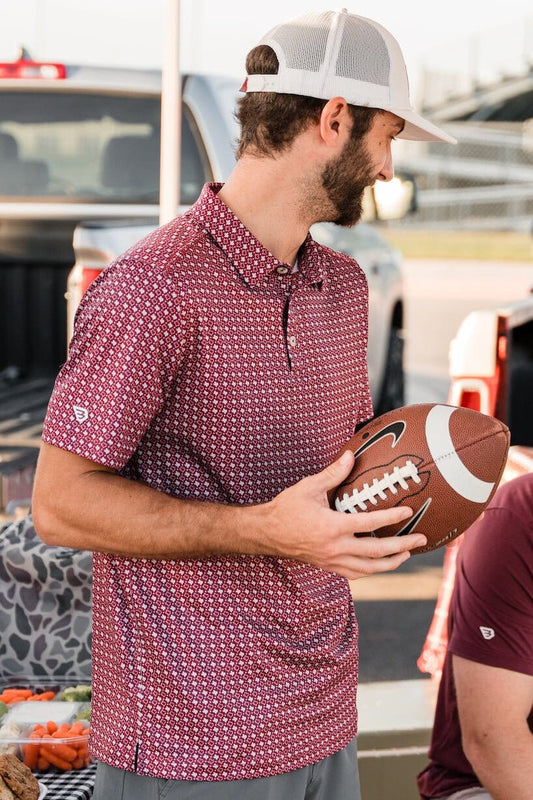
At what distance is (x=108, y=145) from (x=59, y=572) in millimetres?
3343

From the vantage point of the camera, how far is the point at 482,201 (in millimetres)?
35156

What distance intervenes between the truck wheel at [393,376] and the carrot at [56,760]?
5492mm

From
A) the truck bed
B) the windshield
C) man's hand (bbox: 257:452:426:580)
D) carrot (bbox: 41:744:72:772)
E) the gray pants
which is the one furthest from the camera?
the windshield

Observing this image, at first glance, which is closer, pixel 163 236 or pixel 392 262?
pixel 163 236

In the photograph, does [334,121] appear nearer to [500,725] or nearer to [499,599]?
[499,599]

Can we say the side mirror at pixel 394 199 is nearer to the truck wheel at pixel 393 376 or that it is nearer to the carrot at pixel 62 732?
the truck wheel at pixel 393 376

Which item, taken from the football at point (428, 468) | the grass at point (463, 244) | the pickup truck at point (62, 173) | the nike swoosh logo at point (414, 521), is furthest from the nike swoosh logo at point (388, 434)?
the grass at point (463, 244)

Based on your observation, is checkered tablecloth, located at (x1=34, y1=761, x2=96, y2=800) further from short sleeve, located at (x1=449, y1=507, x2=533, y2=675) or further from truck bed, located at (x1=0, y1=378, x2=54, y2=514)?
truck bed, located at (x1=0, y1=378, x2=54, y2=514)

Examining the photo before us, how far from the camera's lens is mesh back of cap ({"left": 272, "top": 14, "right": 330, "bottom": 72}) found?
6.72 feet

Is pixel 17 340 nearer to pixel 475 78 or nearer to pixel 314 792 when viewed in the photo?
pixel 314 792

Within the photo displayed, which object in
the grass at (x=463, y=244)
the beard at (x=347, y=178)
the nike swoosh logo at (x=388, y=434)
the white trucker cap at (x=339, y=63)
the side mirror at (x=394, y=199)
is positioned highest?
the white trucker cap at (x=339, y=63)

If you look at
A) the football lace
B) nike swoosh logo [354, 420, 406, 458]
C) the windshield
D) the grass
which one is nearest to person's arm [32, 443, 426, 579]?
the football lace

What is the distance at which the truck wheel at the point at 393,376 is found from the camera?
8.37 metres

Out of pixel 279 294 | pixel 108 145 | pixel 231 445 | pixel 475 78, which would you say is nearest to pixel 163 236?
pixel 279 294
